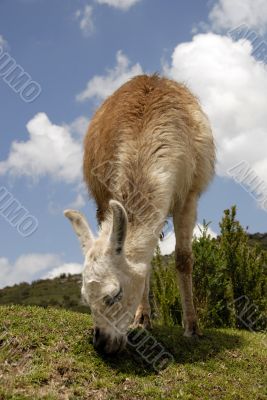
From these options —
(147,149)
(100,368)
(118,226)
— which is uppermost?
(147,149)

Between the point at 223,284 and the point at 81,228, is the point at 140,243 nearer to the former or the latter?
the point at 81,228

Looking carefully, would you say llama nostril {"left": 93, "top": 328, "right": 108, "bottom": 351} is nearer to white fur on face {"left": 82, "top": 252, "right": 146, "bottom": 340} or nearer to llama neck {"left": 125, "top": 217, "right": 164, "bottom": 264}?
white fur on face {"left": 82, "top": 252, "right": 146, "bottom": 340}

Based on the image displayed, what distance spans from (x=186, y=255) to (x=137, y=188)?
1848 millimetres

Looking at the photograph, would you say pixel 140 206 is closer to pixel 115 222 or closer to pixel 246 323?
pixel 115 222

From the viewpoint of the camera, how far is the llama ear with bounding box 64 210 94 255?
20.7 feet

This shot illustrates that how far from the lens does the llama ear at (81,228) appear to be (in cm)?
632

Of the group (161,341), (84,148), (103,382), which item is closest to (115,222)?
(103,382)

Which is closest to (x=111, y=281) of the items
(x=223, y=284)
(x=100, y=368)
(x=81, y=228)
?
(x=81, y=228)

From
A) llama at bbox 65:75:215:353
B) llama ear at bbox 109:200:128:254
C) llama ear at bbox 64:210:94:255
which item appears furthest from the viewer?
llama ear at bbox 64:210:94:255

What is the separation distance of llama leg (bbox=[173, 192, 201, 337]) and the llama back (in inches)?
10.6

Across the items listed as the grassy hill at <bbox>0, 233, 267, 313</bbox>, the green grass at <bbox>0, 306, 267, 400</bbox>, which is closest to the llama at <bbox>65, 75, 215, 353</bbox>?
the green grass at <bbox>0, 306, 267, 400</bbox>

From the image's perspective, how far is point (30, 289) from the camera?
150ft

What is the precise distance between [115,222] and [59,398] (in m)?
1.88

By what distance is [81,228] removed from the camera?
6.49m
